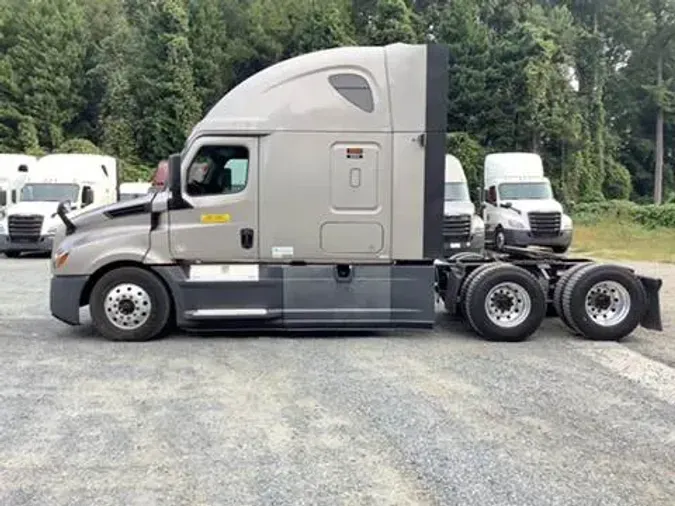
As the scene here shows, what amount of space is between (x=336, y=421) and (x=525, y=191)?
20.9 meters

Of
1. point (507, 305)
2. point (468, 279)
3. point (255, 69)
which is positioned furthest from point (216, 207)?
Answer: point (255, 69)

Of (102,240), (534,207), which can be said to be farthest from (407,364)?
(534,207)

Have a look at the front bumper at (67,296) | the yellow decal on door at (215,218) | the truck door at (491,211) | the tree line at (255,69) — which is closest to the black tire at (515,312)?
the yellow decal on door at (215,218)

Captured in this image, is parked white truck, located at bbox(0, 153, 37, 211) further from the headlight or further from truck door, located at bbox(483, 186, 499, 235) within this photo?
the headlight

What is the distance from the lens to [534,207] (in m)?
24.9

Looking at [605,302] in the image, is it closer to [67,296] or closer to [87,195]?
[67,296]

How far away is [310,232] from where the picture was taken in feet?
30.8

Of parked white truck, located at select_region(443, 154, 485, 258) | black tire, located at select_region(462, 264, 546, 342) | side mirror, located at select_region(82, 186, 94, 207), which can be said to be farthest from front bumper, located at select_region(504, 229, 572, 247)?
black tire, located at select_region(462, 264, 546, 342)

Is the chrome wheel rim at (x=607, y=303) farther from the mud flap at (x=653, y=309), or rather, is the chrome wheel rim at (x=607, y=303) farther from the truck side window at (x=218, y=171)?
the truck side window at (x=218, y=171)

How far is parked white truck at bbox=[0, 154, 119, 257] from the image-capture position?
21.9 meters

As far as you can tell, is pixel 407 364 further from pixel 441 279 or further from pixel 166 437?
pixel 166 437

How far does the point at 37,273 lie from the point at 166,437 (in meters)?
13.2

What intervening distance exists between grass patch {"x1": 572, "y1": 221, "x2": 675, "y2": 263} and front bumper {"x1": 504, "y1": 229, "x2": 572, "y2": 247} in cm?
97

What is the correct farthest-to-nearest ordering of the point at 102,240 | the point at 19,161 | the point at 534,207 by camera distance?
the point at 19,161 < the point at 534,207 < the point at 102,240
